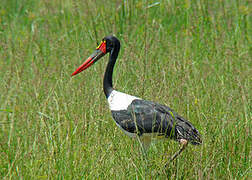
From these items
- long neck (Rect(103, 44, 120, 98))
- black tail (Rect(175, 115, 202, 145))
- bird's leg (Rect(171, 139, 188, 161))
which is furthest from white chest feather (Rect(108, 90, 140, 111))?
bird's leg (Rect(171, 139, 188, 161))

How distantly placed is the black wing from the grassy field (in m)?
0.12

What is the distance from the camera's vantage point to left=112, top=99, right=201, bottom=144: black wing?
3.20 m

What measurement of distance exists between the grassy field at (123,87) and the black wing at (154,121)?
0.38 ft

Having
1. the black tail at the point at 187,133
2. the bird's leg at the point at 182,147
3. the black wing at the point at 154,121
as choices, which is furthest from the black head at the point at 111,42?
the bird's leg at the point at 182,147

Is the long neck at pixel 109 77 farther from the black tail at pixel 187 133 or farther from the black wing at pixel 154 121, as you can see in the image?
the black tail at pixel 187 133

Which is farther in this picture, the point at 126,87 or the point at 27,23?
the point at 27,23

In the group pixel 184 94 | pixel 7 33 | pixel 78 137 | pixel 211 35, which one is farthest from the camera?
pixel 7 33

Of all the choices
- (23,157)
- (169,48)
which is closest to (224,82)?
(169,48)

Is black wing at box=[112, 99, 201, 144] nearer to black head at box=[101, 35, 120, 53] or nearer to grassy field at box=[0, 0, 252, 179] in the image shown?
grassy field at box=[0, 0, 252, 179]

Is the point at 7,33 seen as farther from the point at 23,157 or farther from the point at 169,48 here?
the point at 23,157

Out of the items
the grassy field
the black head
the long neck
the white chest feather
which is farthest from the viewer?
the black head

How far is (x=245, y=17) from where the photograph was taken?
5605 millimetres

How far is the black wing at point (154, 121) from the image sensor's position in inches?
126

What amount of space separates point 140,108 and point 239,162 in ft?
2.73
